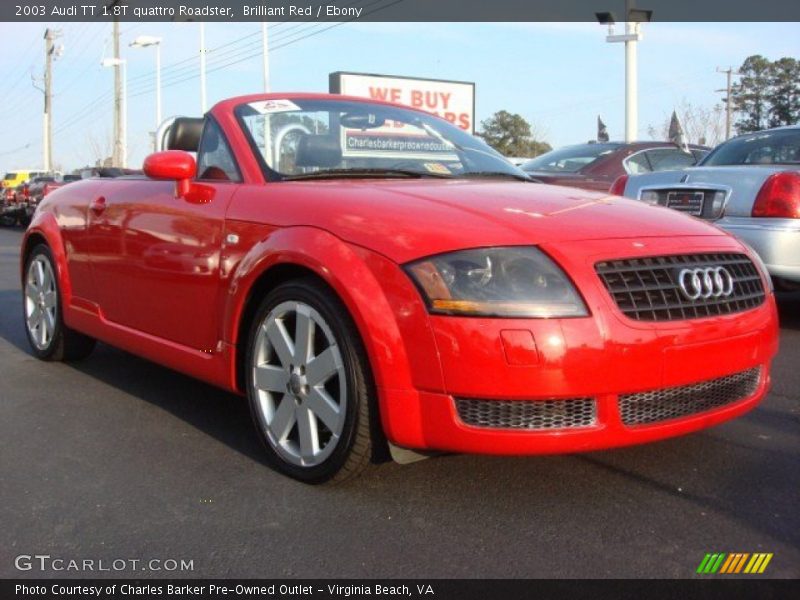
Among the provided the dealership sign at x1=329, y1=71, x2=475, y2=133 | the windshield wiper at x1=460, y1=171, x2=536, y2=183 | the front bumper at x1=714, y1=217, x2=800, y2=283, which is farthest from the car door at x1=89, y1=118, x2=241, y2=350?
the dealership sign at x1=329, y1=71, x2=475, y2=133

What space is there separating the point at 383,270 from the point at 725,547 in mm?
1394

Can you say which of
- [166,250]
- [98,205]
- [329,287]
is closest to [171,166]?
[166,250]

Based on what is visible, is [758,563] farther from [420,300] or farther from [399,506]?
[420,300]

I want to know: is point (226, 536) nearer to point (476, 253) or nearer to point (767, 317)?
point (476, 253)

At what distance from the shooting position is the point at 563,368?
2.76m

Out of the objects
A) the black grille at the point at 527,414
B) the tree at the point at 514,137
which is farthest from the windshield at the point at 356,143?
the tree at the point at 514,137

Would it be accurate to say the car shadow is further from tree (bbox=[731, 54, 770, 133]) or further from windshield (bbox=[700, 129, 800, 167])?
tree (bbox=[731, 54, 770, 133])

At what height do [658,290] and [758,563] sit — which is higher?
[658,290]

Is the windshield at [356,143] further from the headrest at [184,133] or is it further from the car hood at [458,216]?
the headrest at [184,133]

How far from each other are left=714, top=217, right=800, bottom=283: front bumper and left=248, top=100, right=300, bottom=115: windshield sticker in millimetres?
3144

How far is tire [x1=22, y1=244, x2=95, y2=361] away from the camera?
5.37 metres

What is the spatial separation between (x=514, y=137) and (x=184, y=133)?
4340cm

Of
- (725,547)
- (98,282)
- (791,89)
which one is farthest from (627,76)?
(791,89)

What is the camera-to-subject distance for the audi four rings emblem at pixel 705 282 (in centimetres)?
305
